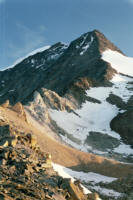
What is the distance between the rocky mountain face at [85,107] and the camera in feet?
128

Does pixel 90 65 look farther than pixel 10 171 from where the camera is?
Yes

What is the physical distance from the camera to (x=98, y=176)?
32875 mm

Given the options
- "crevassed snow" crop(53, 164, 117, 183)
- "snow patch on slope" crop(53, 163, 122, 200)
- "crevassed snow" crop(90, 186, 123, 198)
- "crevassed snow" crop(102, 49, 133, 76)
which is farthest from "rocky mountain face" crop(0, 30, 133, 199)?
"crevassed snow" crop(53, 164, 117, 183)

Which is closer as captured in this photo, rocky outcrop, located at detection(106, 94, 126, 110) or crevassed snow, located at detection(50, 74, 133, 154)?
crevassed snow, located at detection(50, 74, 133, 154)

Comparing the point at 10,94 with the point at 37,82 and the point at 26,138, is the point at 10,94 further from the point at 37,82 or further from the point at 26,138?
the point at 26,138

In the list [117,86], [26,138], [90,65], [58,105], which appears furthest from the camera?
[90,65]

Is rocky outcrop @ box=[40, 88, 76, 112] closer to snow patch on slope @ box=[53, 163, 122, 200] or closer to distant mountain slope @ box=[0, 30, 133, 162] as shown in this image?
distant mountain slope @ box=[0, 30, 133, 162]

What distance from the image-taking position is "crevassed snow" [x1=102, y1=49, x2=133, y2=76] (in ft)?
399

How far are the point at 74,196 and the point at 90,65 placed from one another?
10533cm

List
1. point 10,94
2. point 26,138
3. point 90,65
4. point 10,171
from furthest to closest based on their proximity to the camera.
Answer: point 10,94 < point 90,65 < point 26,138 < point 10,171

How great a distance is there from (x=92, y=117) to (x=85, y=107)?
5.46 metres

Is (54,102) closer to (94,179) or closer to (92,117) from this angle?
(92,117)

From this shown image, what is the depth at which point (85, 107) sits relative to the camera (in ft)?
265

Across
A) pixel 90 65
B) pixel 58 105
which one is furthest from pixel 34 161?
pixel 90 65
